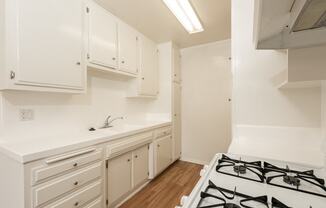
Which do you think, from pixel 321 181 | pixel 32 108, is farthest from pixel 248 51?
pixel 32 108

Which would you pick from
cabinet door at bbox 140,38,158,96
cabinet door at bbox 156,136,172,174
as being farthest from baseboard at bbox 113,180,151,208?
cabinet door at bbox 140,38,158,96

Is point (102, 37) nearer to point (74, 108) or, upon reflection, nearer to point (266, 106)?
point (74, 108)

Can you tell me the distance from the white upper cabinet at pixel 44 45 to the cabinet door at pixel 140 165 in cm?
107

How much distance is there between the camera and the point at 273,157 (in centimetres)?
106

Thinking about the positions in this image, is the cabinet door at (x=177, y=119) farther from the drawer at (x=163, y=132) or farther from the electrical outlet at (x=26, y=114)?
the electrical outlet at (x=26, y=114)

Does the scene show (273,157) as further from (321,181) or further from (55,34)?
(55,34)

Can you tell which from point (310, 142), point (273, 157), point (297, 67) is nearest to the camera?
point (297, 67)

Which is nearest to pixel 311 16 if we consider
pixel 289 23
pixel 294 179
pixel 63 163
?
pixel 289 23

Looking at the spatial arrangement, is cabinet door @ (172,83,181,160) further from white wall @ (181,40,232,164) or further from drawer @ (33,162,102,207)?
drawer @ (33,162,102,207)

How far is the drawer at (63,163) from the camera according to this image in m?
1.03

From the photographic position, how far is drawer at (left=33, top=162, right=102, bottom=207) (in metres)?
1.03

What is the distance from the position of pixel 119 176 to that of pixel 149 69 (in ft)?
5.41

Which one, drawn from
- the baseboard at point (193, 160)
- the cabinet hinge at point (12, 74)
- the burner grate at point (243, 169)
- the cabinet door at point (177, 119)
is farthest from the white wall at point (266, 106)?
the baseboard at point (193, 160)

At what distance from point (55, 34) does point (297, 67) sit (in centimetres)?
176
